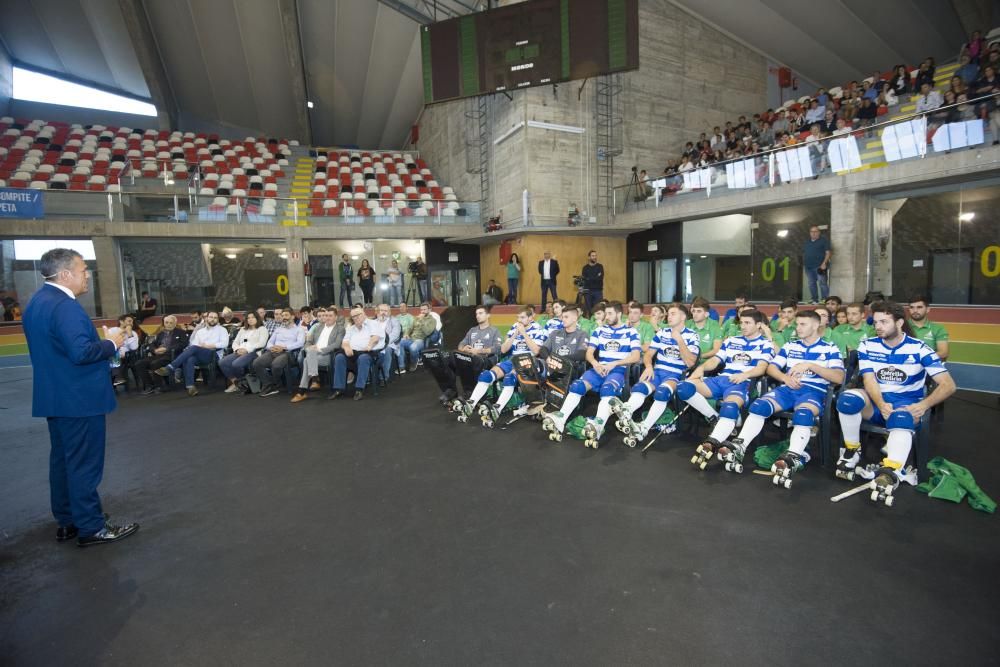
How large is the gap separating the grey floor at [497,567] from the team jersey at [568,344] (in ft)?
4.37

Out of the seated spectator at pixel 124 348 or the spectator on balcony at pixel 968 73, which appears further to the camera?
the spectator on balcony at pixel 968 73

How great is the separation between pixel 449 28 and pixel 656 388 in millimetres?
12108

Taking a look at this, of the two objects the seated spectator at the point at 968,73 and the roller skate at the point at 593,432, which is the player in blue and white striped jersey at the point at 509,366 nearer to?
the roller skate at the point at 593,432

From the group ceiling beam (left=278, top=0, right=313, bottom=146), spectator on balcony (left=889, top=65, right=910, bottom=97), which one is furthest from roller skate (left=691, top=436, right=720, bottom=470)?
ceiling beam (left=278, top=0, right=313, bottom=146)

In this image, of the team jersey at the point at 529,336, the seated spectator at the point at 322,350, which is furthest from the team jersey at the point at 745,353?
the seated spectator at the point at 322,350

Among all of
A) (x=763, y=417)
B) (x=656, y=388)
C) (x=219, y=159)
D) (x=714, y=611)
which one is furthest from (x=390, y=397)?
(x=219, y=159)

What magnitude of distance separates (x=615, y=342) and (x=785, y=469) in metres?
2.14

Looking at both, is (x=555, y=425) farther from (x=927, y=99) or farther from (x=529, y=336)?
(x=927, y=99)

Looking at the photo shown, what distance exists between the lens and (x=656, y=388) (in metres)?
4.93

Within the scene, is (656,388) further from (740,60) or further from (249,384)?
(740,60)

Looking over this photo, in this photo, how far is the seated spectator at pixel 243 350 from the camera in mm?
7684

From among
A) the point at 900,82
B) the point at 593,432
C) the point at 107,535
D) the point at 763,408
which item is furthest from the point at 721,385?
the point at 900,82

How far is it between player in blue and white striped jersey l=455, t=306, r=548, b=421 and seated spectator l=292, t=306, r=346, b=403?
2718 mm

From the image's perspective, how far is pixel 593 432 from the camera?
457cm
